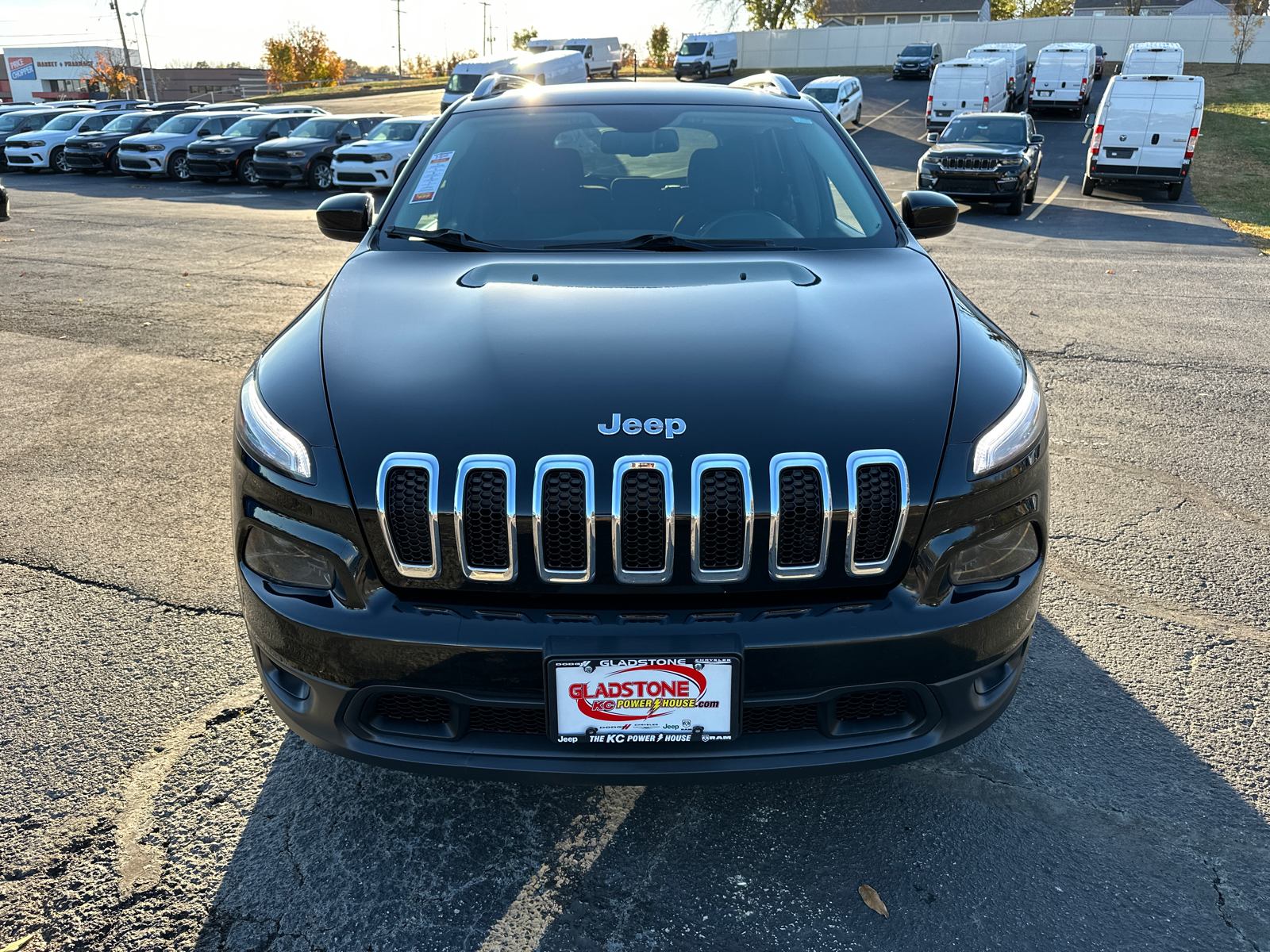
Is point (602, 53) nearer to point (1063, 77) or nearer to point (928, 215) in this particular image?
point (1063, 77)

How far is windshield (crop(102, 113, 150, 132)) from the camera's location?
25.4m

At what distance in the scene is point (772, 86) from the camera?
169 inches

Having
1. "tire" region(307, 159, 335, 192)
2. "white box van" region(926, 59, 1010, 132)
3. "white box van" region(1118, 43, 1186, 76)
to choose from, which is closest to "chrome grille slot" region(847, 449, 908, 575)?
"tire" region(307, 159, 335, 192)

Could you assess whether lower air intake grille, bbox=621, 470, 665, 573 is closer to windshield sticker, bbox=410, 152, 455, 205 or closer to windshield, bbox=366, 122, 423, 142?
windshield sticker, bbox=410, 152, 455, 205

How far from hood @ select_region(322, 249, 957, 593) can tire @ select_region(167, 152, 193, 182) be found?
77.3ft

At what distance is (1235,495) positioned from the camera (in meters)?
4.57

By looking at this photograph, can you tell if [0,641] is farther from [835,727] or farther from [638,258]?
[835,727]

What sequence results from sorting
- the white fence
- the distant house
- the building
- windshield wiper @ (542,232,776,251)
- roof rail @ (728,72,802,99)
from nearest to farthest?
windshield wiper @ (542,232,776,251)
roof rail @ (728,72,802,99)
the white fence
the distant house
the building

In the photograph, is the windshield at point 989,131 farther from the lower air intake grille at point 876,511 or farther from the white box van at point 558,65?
the lower air intake grille at point 876,511

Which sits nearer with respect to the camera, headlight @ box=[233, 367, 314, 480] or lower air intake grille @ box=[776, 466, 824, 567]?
lower air intake grille @ box=[776, 466, 824, 567]

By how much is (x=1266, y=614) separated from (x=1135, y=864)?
1.69 m

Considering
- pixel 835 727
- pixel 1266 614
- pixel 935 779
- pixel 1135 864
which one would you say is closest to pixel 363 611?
pixel 835 727

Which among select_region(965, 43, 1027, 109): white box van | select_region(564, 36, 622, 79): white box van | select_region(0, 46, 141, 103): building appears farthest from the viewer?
select_region(0, 46, 141, 103): building

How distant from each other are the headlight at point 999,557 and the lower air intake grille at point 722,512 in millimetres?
511
